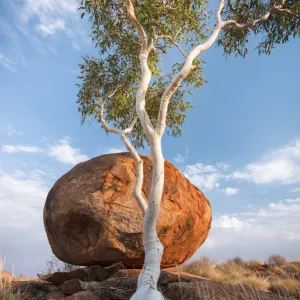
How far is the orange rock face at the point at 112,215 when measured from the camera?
9359 mm

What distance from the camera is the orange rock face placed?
9.36 meters

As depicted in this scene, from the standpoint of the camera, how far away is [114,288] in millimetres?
7457

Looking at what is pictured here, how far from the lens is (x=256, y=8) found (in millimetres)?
13273

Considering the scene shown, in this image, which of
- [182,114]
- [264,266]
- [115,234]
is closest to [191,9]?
[182,114]

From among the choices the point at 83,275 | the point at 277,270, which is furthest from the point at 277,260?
the point at 83,275

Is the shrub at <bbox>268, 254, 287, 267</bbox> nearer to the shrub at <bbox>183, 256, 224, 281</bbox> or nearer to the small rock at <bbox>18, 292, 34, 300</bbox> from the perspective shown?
the shrub at <bbox>183, 256, 224, 281</bbox>

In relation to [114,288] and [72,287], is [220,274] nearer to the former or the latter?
[114,288]

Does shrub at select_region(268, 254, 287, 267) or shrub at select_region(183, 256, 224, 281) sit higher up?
shrub at select_region(268, 254, 287, 267)

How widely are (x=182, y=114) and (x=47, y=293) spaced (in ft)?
28.2

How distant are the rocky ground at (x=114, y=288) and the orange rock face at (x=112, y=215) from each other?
2.37 ft

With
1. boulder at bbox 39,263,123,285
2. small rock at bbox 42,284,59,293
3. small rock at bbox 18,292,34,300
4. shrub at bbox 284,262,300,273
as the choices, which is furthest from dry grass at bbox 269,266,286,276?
small rock at bbox 18,292,34,300

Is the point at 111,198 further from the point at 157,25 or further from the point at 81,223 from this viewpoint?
the point at 157,25

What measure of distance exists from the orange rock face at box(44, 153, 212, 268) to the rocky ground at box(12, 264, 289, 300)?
28.5 inches

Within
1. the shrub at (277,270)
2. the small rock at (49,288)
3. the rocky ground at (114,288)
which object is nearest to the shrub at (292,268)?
the shrub at (277,270)
